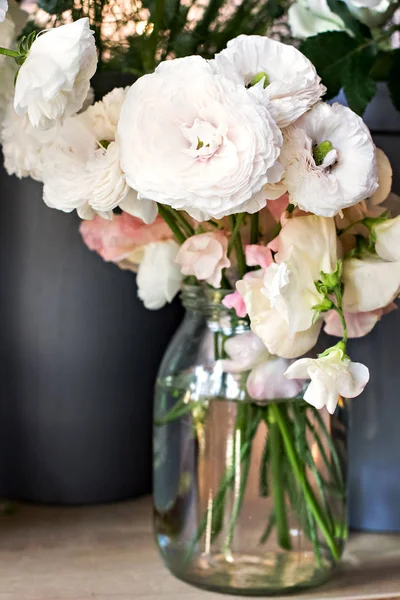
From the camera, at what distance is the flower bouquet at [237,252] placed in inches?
16.7

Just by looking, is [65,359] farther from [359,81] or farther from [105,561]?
[359,81]

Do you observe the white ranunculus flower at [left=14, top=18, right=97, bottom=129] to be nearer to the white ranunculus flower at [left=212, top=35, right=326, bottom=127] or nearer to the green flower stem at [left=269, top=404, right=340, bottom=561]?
the white ranunculus flower at [left=212, top=35, right=326, bottom=127]

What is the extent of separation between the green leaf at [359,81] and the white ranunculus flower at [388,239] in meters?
0.09

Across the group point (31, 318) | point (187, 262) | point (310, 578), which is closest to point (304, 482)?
point (310, 578)

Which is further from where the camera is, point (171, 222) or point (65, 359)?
point (65, 359)

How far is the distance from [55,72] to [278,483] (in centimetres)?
31

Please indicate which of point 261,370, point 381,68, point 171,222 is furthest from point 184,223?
point 381,68

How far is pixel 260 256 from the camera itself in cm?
51

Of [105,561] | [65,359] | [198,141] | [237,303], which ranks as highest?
[198,141]

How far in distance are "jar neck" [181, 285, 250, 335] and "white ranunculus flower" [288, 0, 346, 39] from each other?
0.70 ft

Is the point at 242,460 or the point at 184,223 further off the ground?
the point at 184,223

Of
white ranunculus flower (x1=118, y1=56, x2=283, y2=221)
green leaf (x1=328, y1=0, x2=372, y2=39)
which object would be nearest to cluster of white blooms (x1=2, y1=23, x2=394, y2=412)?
white ranunculus flower (x1=118, y1=56, x2=283, y2=221)

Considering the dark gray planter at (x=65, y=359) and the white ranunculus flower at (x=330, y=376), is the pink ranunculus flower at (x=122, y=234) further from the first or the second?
Answer: the white ranunculus flower at (x=330, y=376)

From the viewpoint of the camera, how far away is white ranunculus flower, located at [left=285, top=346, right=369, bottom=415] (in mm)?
418
